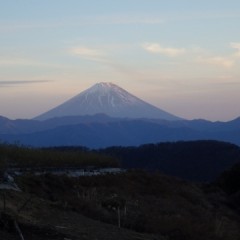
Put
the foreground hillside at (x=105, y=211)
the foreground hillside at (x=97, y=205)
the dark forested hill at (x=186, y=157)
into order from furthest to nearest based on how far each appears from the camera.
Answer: the dark forested hill at (x=186, y=157) < the foreground hillside at (x=97, y=205) < the foreground hillside at (x=105, y=211)

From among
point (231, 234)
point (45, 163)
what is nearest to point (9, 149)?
point (45, 163)

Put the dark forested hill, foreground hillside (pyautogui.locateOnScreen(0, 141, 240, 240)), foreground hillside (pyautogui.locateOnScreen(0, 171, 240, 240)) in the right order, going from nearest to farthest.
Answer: foreground hillside (pyautogui.locateOnScreen(0, 171, 240, 240)) → foreground hillside (pyautogui.locateOnScreen(0, 141, 240, 240)) → the dark forested hill

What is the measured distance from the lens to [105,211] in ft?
53.2

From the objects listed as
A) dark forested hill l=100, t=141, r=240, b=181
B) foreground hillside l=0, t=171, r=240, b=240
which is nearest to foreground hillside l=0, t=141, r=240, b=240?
foreground hillside l=0, t=171, r=240, b=240

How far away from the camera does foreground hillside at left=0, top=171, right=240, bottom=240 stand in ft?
38.3

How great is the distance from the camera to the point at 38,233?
10.7 metres

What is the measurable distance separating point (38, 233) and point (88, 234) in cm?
123

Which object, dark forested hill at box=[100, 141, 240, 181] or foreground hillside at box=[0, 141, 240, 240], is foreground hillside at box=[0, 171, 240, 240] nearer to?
foreground hillside at box=[0, 141, 240, 240]

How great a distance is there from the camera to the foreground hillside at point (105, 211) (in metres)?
11.7

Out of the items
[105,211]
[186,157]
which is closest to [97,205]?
[105,211]

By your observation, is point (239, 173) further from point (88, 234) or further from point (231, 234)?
point (88, 234)

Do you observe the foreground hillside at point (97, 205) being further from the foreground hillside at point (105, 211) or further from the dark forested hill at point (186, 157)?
the dark forested hill at point (186, 157)

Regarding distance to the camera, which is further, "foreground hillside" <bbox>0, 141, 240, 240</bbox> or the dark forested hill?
the dark forested hill

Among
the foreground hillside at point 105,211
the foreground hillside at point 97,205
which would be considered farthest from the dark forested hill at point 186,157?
the foreground hillside at point 105,211
